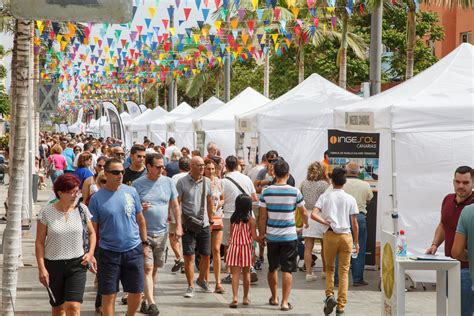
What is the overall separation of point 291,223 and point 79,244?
3411 mm

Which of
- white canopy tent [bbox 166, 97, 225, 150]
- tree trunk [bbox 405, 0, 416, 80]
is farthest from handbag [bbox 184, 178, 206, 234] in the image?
white canopy tent [bbox 166, 97, 225, 150]

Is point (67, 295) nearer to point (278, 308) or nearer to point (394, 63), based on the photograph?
point (278, 308)

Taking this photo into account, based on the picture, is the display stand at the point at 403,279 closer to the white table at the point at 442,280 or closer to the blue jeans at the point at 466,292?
the white table at the point at 442,280

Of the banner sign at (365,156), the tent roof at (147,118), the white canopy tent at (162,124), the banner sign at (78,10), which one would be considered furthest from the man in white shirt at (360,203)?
the tent roof at (147,118)

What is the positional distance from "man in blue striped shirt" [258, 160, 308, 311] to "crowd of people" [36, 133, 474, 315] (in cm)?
1

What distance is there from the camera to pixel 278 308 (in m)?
11.5

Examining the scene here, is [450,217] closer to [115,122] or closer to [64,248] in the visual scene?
[64,248]

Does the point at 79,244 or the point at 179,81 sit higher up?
the point at 179,81

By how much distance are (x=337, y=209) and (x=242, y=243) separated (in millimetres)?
1370

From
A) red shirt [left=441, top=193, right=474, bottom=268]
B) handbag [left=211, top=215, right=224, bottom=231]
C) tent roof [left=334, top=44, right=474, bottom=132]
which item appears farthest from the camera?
handbag [left=211, top=215, right=224, bottom=231]

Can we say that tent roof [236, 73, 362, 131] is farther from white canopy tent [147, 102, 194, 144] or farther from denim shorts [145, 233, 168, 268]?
white canopy tent [147, 102, 194, 144]

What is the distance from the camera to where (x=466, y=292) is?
25.9 ft

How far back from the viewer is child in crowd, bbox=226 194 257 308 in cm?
1170

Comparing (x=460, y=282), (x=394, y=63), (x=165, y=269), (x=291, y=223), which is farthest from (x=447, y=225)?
(x=394, y=63)
